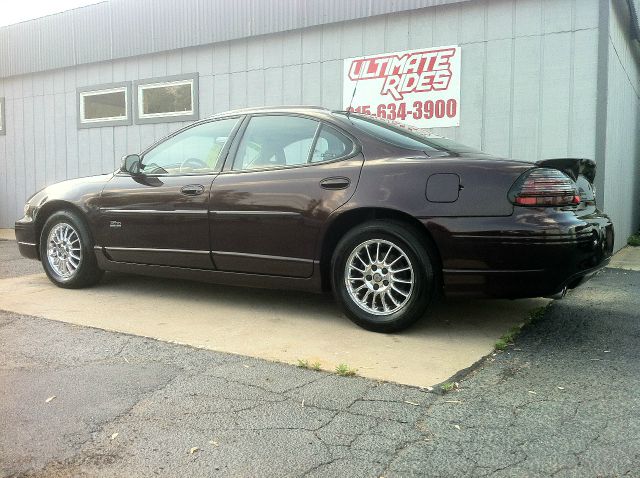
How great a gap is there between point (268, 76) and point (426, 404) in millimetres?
6926

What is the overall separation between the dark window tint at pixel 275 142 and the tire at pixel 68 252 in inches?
66.2

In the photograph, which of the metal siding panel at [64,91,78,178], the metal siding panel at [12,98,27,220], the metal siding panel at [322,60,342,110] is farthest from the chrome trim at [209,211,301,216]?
the metal siding panel at [12,98,27,220]

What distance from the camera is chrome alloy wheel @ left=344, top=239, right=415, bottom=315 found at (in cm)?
390

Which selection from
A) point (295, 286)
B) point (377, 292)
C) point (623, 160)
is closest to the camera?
point (377, 292)

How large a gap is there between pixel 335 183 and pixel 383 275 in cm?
70

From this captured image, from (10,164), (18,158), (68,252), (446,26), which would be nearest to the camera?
(68,252)

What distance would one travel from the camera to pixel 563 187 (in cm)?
365

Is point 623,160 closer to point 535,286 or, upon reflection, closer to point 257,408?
point 535,286

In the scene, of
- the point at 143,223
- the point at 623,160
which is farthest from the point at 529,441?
the point at 623,160

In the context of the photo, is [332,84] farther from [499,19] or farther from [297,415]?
[297,415]

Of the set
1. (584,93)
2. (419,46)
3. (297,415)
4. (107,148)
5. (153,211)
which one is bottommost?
(297,415)

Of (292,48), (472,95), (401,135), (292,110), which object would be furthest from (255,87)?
(401,135)

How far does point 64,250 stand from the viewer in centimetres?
543

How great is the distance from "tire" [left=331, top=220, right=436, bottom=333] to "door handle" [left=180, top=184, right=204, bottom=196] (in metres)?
1.23
